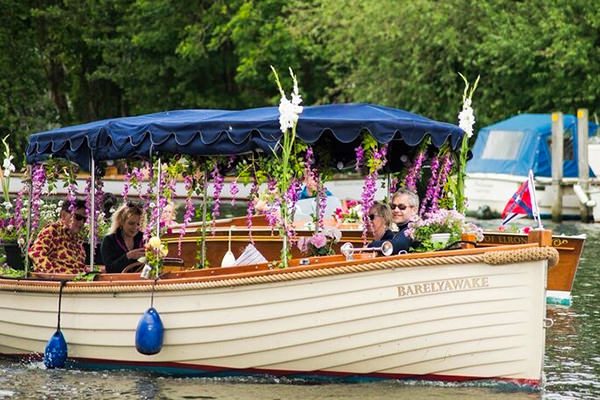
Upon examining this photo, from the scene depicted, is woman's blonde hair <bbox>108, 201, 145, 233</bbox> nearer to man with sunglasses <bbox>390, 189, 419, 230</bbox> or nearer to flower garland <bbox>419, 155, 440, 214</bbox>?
man with sunglasses <bbox>390, 189, 419, 230</bbox>

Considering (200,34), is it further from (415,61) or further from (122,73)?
(415,61)

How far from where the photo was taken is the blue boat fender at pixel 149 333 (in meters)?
13.4

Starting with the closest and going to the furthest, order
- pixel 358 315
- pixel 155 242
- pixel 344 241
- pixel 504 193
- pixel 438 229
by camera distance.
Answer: pixel 358 315 → pixel 438 229 → pixel 155 242 → pixel 344 241 → pixel 504 193

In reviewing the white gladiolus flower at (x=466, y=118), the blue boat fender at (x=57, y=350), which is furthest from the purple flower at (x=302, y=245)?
the blue boat fender at (x=57, y=350)

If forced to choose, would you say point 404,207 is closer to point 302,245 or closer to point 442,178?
point 442,178

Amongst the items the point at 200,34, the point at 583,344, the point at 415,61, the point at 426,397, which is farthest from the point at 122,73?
the point at 426,397

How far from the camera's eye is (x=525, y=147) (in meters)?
39.3

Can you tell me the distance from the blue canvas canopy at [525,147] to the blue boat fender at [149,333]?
2662 centimetres

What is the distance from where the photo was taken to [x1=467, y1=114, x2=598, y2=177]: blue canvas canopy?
3909cm

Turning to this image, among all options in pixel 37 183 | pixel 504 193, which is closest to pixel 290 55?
pixel 504 193

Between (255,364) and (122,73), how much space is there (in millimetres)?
42970

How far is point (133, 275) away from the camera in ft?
45.8

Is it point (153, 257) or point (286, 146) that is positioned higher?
point (286, 146)

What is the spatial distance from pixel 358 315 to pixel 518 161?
27.5 meters
